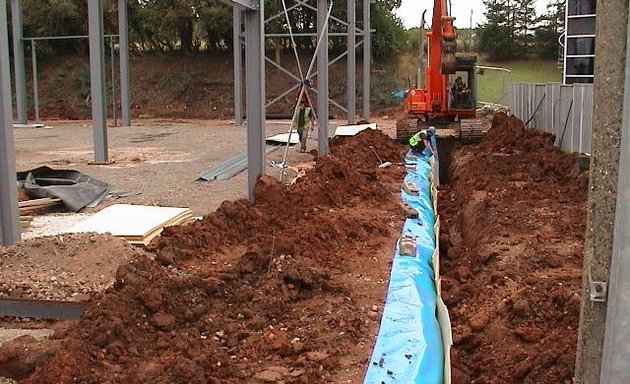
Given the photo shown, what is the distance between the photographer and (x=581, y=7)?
2611 cm

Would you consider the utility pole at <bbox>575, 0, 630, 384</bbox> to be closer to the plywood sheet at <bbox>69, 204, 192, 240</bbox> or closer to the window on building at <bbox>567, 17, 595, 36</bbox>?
the plywood sheet at <bbox>69, 204, 192, 240</bbox>

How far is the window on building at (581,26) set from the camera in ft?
84.2

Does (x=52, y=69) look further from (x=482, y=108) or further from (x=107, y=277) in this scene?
(x=107, y=277)

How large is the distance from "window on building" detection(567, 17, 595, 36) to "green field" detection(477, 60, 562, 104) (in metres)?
6.25

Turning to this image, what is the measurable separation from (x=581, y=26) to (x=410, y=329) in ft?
79.0

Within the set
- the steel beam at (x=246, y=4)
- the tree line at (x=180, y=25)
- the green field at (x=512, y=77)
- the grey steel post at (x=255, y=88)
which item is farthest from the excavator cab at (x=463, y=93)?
the tree line at (x=180, y=25)

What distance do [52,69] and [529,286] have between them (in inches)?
1530

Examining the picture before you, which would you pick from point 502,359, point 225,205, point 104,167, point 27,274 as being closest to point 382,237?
point 225,205

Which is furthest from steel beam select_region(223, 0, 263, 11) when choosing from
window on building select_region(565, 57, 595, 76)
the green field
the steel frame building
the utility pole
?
the green field

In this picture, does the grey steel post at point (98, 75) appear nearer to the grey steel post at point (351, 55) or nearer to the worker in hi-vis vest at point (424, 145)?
the worker in hi-vis vest at point (424, 145)

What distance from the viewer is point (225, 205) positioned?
838 cm

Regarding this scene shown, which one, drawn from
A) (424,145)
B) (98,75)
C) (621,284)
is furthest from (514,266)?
(98,75)

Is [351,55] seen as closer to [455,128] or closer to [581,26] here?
[455,128]

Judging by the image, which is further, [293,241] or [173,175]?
[173,175]
